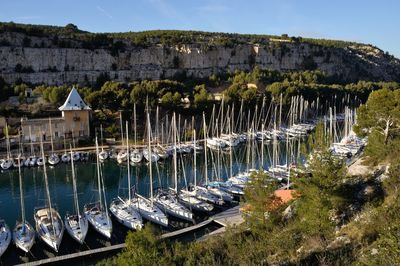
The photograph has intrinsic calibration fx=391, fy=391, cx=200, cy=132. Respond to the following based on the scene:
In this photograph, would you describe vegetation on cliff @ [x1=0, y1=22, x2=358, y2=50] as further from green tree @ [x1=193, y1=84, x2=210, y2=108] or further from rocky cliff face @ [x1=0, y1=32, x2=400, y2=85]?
green tree @ [x1=193, y1=84, x2=210, y2=108]

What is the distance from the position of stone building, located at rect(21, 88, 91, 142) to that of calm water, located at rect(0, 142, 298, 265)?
20.5ft

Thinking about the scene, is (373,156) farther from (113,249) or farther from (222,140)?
(222,140)

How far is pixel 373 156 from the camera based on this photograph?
824 inches

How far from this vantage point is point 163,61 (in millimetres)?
92500

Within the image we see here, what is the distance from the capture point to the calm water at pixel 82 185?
21812 millimetres

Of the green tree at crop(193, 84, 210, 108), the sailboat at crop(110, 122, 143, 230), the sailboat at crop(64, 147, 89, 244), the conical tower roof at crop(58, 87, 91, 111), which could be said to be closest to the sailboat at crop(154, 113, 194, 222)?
the sailboat at crop(110, 122, 143, 230)

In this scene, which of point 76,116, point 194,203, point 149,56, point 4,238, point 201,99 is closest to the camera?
point 4,238

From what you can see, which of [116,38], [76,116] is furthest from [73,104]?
[116,38]

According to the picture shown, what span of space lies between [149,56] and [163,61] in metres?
3.71

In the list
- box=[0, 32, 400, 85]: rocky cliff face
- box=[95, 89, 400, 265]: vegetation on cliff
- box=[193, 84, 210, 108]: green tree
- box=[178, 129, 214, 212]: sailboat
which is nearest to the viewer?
box=[95, 89, 400, 265]: vegetation on cliff

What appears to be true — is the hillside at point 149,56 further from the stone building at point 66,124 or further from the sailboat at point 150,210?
the sailboat at point 150,210

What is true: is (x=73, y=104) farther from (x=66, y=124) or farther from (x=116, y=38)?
(x=116, y=38)

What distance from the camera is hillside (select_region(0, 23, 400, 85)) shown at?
78250 mm

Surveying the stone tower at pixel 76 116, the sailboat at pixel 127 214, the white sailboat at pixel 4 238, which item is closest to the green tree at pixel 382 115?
the sailboat at pixel 127 214
